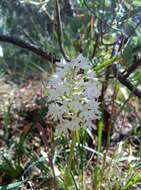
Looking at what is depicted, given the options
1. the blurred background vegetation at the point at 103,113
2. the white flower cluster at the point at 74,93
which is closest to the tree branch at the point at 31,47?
the blurred background vegetation at the point at 103,113

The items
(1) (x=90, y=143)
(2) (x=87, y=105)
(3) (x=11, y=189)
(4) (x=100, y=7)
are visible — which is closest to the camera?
(2) (x=87, y=105)

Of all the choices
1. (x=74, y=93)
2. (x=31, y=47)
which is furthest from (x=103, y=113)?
(x=74, y=93)

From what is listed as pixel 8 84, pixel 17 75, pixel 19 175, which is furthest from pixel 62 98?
pixel 17 75

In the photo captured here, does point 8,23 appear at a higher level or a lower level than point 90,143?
higher

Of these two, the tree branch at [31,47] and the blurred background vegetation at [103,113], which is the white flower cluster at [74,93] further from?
the tree branch at [31,47]

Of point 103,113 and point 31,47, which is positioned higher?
point 31,47

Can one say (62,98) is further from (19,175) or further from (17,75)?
(17,75)

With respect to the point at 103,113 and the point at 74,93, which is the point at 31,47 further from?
the point at 74,93

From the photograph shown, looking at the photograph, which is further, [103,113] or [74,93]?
[103,113]
